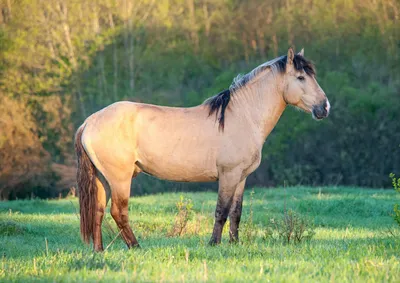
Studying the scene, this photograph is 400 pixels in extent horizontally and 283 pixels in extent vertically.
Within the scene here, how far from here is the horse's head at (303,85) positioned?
878 cm

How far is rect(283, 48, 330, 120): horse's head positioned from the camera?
878 cm

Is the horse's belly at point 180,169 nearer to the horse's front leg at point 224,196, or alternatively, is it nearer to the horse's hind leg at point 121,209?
the horse's front leg at point 224,196

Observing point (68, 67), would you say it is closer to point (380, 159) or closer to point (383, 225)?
point (380, 159)

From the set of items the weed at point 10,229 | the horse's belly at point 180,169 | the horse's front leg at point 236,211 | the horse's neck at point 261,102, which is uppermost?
the horse's neck at point 261,102

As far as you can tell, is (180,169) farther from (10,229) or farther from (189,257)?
(10,229)

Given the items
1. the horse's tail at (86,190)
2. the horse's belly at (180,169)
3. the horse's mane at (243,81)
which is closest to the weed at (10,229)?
the horse's tail at (86,190)

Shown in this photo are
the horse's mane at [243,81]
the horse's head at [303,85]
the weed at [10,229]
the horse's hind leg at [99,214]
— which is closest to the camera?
the horse's hind leg at [99,214]

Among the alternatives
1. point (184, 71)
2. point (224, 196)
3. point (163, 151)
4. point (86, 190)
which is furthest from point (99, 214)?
point (184, 71)

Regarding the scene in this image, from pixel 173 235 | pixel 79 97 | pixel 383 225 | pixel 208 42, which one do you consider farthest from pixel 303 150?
pixel 173 235

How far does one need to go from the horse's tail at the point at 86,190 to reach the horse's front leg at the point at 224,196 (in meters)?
1.46

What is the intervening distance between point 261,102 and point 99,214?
244cm

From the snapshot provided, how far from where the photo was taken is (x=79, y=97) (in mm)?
31203

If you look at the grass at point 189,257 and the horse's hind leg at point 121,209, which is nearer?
the grass at point 189,257

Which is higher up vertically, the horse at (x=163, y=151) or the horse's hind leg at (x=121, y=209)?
the horse at (x=163, y=151)
